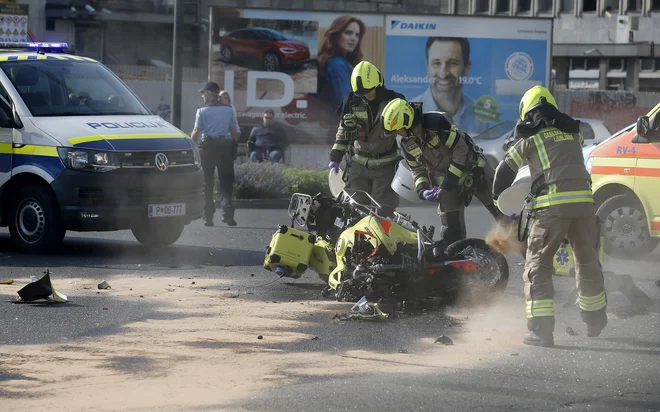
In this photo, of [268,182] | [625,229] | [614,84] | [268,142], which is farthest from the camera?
[614,84]

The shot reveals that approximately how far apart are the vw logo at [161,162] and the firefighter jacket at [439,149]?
3294 millimetres

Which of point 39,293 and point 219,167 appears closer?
point 39,293

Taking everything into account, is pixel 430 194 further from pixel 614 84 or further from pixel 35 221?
pixel 614 84

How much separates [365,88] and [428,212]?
823 cm

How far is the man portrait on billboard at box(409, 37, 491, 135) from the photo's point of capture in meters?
23.8

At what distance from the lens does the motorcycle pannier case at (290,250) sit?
9.80m

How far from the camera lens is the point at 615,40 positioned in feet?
170

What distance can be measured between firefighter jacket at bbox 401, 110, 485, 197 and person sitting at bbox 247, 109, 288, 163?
36.9 feet

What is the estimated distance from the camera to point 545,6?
5469 cm

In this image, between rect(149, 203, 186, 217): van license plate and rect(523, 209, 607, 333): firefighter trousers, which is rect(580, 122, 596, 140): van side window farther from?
rect(523, 209, 607, 333): firefighter trousers

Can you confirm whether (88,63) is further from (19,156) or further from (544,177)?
(544,177)

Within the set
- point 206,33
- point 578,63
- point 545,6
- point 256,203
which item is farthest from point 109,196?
point 545,6

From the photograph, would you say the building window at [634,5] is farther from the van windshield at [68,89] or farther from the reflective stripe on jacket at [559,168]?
the reflective stripe on jacket at [559,168]

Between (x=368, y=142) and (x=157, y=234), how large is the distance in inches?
129
